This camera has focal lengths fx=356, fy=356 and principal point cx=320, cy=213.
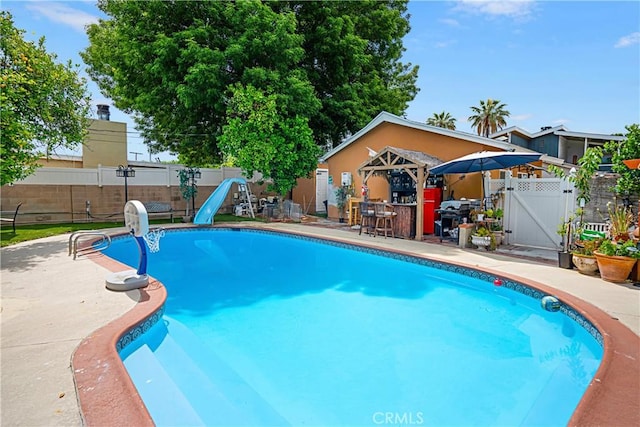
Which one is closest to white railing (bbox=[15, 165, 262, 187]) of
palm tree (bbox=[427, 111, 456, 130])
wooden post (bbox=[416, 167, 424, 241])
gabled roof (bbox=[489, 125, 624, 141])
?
wooden post (bbox=[416, 167, 424, 241])

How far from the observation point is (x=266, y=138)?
13.6 m

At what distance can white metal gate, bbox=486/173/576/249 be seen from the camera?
8266mm

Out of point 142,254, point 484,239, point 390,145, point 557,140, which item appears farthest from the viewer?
point 557,140

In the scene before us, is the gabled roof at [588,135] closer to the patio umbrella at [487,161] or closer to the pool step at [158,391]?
the patio umbrella at [487,161]

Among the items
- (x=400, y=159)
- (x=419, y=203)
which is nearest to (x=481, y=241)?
(x=419, y=203)

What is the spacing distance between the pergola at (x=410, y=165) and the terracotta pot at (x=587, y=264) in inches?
173

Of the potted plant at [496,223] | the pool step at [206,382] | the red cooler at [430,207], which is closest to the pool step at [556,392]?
the pool step at [206,382]

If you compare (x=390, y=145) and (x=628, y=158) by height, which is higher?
(x=390, y=145)

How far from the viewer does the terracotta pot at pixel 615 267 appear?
570cm

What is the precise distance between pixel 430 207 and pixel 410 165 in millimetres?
1830

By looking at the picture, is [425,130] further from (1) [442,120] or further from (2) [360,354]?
(1) [442,120]

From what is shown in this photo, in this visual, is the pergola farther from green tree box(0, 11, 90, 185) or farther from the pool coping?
green tree box(0, 11, 90, 185)

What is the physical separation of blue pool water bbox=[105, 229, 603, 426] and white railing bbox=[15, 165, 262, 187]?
31.7ft

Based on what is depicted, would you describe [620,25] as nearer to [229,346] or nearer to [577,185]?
[577,185]
